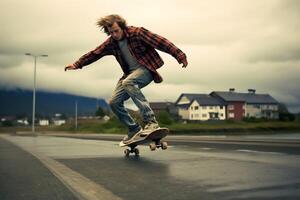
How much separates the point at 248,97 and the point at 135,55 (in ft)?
414

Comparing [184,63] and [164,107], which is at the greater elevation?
[164,107]

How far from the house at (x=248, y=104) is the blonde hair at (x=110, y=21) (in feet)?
392

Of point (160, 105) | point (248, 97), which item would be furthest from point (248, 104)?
point (160, 105)

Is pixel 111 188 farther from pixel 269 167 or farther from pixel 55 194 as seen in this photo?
pixel 269 167

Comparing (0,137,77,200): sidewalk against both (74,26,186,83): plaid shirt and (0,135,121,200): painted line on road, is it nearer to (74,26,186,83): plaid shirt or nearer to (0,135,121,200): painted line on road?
(0,135,121,200): painted line on road

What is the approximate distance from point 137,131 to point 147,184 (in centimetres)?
375

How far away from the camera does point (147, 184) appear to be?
4.18 meters

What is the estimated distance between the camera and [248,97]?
130000 mm

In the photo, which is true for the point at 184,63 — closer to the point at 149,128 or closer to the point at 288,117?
the point at 149,128

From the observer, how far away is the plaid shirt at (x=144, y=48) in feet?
23.5

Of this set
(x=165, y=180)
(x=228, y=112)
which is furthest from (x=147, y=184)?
(x=228, y=112)

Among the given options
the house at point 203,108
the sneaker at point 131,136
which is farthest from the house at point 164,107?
the sneaker at point 131,136

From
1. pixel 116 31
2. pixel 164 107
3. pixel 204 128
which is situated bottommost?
pixel 204 128

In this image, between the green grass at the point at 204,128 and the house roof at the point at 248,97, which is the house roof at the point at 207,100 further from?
the green grass at the point at 204,128
